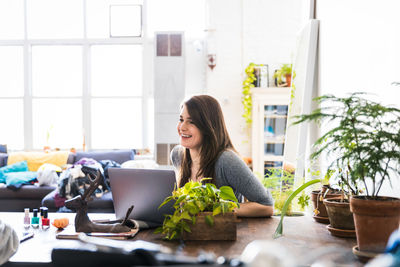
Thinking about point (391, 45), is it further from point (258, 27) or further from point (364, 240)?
point (258, 27)

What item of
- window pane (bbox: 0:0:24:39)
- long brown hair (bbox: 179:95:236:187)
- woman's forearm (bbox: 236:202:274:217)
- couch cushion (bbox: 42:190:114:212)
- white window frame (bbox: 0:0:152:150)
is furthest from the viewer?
window pane (bbox: 0:0:24:39)

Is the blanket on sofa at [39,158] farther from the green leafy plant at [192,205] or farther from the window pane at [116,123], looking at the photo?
the green leafy plant at [192,205]

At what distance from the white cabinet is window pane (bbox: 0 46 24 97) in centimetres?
401

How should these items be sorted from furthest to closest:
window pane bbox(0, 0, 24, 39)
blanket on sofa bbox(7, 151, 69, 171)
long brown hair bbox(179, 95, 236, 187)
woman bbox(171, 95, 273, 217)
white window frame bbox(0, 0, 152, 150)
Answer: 1. window pane bbox(0, 0, 24, 39)
2. white window frame bbox(0, 0, 152, 150)
3. blanket on sofa bbox(7, 151, 69, 171)
4. long brown hair bbox(179, 95, 236, 187)
5. woman bbox(171, 95, 273, 217)

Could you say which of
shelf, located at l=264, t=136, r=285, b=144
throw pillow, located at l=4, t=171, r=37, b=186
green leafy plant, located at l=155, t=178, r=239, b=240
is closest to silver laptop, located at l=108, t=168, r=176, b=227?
green leafy plant, located at l=155, t=178, r=239, b=240

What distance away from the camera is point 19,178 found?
5.58 metres

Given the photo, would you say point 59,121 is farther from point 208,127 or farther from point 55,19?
point 208,127

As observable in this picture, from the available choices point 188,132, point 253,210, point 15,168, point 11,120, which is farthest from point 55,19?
point 253,210

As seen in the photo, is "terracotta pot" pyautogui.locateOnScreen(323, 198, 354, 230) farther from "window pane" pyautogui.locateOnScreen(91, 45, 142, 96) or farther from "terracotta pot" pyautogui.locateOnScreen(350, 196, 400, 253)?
"window pane" pyautogui.locateOnScreen(91, 45, 142, 96)

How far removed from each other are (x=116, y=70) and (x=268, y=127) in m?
2.76

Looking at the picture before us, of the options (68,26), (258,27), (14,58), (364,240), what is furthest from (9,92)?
(364,240)

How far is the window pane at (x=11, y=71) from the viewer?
7371mm

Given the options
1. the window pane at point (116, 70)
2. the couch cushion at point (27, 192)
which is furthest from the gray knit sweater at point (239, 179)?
the window pane at point (116, 70)

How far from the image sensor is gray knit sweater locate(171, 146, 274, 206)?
216 centimetres
